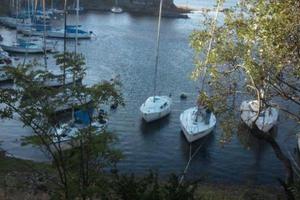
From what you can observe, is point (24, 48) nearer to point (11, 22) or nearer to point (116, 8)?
point (11, 22)

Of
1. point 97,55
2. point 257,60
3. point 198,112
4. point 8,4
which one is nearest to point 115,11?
point 8,4

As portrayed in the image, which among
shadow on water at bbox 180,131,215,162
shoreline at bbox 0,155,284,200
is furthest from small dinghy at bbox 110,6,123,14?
shoreline at bbox 0,155,284,200

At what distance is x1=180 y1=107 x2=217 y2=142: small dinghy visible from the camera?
36.6 meters

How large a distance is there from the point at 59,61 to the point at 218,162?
22.2m

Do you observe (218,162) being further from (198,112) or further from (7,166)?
(7,166)

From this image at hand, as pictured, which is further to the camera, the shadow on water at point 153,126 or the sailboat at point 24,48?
the sailboat at point 24,48

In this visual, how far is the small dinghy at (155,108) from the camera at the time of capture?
1608 inches

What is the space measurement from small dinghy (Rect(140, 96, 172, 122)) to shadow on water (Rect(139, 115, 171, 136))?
31 centimetres

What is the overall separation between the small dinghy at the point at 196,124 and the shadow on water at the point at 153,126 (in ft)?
6.66

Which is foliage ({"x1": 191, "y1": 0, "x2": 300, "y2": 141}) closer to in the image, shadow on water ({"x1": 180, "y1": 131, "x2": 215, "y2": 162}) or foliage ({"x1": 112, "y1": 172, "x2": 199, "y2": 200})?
→ foliage ({"x1": 112, "y1": 172, "x2": 199, "y2": 200})

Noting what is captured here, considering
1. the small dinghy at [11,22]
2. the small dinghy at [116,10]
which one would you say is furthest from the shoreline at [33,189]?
the small dinghy at [116,10]

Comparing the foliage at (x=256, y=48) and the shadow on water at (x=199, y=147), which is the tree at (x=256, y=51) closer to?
the foliage at (x=256, y=48)

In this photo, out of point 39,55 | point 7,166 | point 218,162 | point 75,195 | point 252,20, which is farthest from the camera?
point 39,55

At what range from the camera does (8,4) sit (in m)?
119
